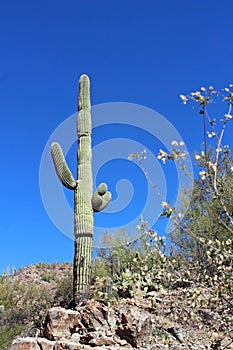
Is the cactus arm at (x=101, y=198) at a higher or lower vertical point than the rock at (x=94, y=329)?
higher

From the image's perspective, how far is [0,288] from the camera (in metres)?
17.6

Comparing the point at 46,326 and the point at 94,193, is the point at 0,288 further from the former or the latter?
the point at 46,326

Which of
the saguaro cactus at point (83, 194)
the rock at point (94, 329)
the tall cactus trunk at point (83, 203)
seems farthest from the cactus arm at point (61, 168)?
the rock at point (94, 329)

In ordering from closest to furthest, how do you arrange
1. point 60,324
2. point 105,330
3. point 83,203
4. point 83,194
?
point 105,330
point 60,324
point 83,203
point 83,194

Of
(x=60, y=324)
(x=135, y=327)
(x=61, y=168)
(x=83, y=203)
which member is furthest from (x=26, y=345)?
(x=61, y=168)

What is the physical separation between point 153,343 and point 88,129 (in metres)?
5.72

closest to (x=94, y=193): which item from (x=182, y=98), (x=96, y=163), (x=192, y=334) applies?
(x=96, y=163)

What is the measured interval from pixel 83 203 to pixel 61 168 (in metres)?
0.99

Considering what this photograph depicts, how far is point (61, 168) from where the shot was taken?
9.94 metres

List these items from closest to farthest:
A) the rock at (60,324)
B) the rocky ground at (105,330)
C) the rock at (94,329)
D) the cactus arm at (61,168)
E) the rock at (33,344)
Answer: the rocky ground at (105,330) < the rock at (94,329) < the rock at (33,344) < the rock at (60,324) < the cactus arm at (61,168)

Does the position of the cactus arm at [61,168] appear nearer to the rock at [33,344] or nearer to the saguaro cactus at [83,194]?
the saguaro cactus at [83,194]

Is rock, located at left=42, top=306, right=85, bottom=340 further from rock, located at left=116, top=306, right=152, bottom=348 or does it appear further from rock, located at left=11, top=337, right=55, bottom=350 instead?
rock, located at left=116, top=306, right=152, bottom=348

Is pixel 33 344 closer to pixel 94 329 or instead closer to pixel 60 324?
pixel 60 324

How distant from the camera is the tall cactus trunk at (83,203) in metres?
9.25
